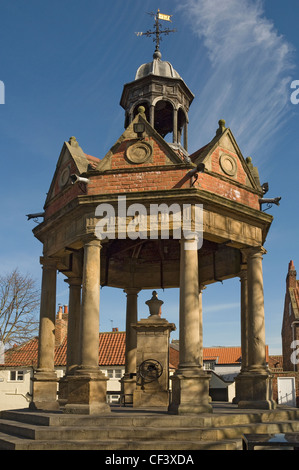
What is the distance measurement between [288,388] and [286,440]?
29.1 meters

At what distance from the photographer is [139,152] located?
16.5 m

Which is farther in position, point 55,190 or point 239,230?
point 55,190

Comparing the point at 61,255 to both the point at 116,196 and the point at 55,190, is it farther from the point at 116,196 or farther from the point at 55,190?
the point at 116,196

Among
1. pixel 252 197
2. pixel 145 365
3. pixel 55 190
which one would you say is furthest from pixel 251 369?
pixel 55 190

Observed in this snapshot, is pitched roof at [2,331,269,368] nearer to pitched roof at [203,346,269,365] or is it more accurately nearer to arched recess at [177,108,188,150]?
pitched roof at [203,346,269,365]

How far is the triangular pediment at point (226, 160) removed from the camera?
16766mm

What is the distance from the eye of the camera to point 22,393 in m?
41.5

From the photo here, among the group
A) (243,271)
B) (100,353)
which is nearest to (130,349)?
(243,271)

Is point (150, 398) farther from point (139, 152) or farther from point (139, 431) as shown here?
point (139, 152)

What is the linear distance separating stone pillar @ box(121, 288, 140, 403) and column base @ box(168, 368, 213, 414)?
6.48 meters

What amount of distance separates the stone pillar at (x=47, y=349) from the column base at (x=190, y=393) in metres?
5.25

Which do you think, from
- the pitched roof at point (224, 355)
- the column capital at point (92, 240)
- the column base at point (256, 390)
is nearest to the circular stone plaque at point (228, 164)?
the column capital at point (92, 240)

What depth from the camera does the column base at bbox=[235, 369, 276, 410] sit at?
52.2ft

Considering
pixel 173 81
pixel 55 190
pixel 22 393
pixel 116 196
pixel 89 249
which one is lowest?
pixel 22 393
